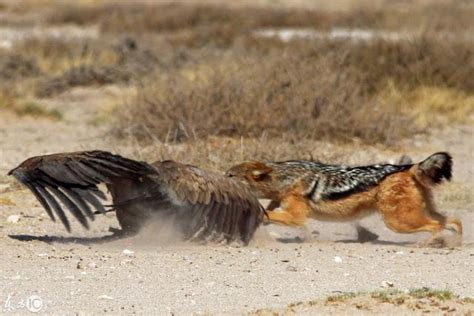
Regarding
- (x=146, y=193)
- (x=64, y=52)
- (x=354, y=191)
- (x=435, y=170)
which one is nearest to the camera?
(x=146, y=193)

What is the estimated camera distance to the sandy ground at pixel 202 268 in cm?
661

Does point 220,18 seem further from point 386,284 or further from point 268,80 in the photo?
point 386,284

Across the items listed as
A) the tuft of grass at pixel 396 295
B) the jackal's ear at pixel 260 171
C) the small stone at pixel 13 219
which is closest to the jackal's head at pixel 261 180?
the jackal's ear at pixel 260 171

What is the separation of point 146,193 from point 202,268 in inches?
39.6

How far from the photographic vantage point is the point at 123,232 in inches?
346

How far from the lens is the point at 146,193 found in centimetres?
845

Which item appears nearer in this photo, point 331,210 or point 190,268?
point 190,268

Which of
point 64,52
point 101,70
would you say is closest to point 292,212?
point 101,70

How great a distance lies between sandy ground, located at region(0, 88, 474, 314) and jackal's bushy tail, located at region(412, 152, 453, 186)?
→ 0.54 meters

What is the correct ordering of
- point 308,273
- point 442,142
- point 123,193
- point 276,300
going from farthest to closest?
point 442,142, point 123,193, point 308,273, point 276,300

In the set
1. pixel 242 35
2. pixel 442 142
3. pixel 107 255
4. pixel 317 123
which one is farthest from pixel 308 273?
pixel 242 35

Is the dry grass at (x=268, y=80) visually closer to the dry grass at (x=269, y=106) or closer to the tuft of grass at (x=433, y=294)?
the dry grass at (x=269, y=106)

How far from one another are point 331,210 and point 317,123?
485 cm

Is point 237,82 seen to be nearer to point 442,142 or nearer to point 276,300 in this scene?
point 442,142
